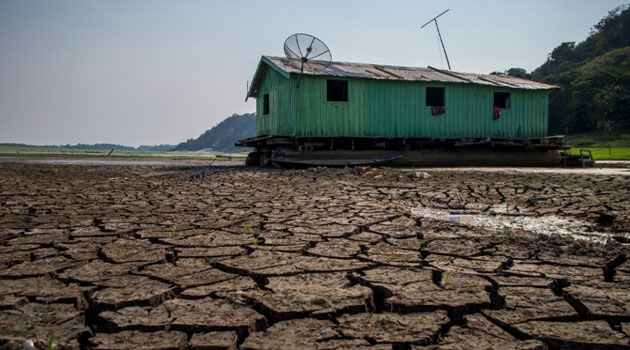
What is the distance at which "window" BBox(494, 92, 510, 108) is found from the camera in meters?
16.7

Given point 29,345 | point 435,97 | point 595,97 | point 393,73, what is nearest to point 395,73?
point 393,73

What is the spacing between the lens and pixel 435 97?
16.8m

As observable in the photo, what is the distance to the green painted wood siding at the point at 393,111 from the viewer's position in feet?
46.6

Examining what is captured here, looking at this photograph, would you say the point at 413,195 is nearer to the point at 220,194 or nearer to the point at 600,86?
the point at 220,194

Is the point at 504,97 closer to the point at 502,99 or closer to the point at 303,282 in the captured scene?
the point at 502,99

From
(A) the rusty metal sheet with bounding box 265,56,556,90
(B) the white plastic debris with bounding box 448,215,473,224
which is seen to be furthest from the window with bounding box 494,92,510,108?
(B) the white plastic debris with bounding box 448,215,473,224

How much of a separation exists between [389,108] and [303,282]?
1347 centimetres

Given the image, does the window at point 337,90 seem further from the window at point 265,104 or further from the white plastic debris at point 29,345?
the white plastic debris at point 29,345

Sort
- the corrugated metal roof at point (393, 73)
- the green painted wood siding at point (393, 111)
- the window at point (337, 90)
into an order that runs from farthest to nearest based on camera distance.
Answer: the window at point (337, 90), the corrugated metal roof at point (393, 73), the green painted wood siding at point (393, 111)

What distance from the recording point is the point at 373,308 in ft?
6.85

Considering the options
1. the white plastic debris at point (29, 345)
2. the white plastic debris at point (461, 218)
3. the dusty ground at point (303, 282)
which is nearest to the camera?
the white plastic debris at point (29, 345)

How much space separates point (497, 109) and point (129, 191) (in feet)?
48.1

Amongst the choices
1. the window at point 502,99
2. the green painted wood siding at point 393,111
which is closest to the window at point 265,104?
the green painted wood siding at point 393,111

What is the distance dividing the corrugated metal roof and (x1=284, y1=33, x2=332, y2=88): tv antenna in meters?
0.32
